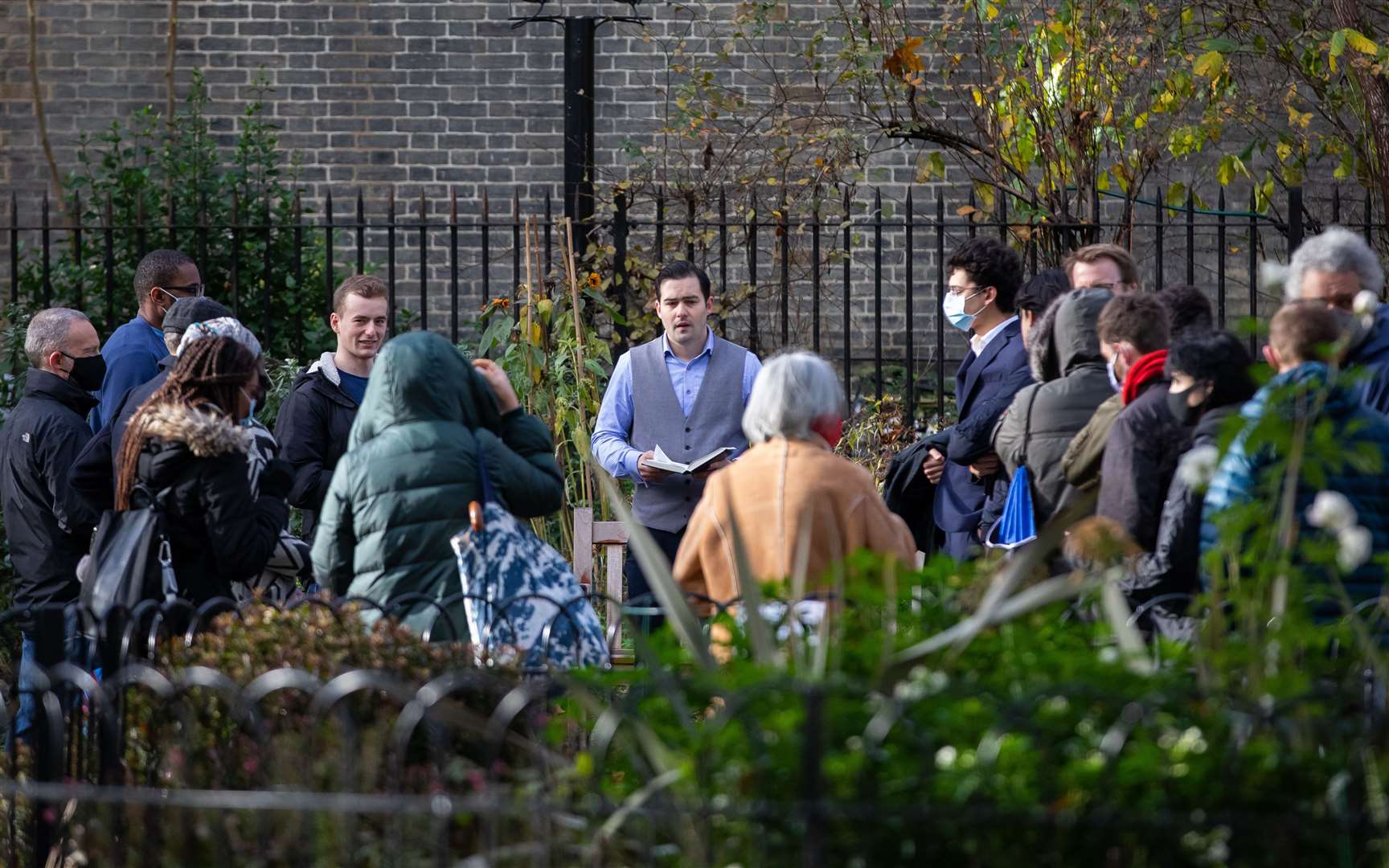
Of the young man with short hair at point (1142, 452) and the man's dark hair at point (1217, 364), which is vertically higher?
the man's dark hair at point (1217, 364)

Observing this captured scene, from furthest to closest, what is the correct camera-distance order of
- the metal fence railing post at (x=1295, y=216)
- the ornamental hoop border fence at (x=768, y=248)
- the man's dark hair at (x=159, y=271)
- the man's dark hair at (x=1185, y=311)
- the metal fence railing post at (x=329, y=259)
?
1. the ornamental hoop border fence at (x=768, y=248)
2. the metal fence railing post at (x=1295, y=216)
3. the metal fence railing post at (x=329, y=259)
4. the man's dark hair at (x=159, y=271)
5. the man's dark hair at (x=1185, y=311)

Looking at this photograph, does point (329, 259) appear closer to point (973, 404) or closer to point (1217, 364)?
point (973, 404)

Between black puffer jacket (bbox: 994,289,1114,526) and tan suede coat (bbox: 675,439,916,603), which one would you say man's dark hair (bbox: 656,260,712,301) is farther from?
tan suede coat (bbox: 675,439,916,603)

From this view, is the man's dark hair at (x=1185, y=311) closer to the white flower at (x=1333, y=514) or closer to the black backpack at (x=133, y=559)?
the white flower at (x=1333, y=514)

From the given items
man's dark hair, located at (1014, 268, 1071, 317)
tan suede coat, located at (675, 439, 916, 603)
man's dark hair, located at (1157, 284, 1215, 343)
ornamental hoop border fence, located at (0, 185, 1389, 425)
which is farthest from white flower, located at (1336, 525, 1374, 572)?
ornamental hoop border fence, located at (0, 185, 1389, 425)

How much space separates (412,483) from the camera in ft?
12.9

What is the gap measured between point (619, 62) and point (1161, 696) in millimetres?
9361

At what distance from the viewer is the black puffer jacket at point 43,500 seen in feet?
17.2

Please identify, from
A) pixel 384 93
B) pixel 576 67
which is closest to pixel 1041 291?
pixel 576 67

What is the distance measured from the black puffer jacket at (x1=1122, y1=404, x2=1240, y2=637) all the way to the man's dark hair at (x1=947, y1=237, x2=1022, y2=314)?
5.13ft

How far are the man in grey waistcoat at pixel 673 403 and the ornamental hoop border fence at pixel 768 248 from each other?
A: 181 centimetres

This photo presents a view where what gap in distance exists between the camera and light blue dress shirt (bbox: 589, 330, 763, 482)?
5867 mm

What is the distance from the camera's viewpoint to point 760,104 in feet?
36.7

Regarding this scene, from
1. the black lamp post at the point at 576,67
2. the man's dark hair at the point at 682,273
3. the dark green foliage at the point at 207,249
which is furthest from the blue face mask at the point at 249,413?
the black lamp post at the point at 576,67
